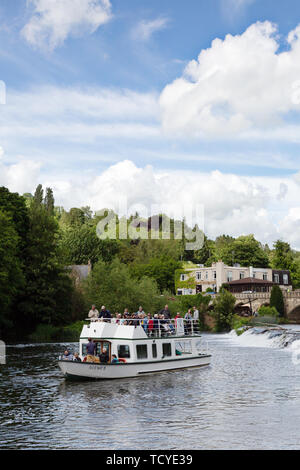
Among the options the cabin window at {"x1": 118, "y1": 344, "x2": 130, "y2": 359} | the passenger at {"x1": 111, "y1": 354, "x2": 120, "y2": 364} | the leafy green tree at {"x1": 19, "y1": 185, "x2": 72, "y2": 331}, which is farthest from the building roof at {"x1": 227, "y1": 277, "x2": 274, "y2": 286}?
the passenger at {"x1": 111, "y1": 354, "x2": 120, "y2": 364}

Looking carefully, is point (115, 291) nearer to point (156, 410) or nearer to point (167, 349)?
point (167, 349)

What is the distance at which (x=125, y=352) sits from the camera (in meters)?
40.1

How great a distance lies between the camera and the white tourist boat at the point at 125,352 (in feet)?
124

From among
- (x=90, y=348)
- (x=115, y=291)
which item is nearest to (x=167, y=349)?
(x=90, y=348)

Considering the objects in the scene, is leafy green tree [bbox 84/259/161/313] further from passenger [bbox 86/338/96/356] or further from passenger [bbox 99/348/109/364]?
passenger [bbox 86/338/96/356]

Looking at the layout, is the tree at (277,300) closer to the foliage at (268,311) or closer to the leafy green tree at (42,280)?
the foliage at (268,311)

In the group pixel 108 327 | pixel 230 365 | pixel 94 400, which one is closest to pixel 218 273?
pixel 230 365

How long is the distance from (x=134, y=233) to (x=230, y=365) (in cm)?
11603

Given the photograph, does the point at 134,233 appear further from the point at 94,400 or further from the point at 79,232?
the point at 94,400

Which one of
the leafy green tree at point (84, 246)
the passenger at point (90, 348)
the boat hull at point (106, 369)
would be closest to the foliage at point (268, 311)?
the leafy green tree at point (84, 246)

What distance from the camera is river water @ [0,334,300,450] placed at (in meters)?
21.5

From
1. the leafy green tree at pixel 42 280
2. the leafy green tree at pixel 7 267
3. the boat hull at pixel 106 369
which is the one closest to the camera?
the boat hull at pixel 106 369

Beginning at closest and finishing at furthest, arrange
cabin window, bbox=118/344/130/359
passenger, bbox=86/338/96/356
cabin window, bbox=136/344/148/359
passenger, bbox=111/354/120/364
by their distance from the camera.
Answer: passenger, bbox=86/338/96/356
passenger, bbox=111/354/120/364
cabin window, bbox=118/344/130/359
cabin window, bbox=136/344/148/359

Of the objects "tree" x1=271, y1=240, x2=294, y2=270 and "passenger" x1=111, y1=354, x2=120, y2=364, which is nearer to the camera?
"passenger" x1=111, y1=354, x2=120, y2=364
